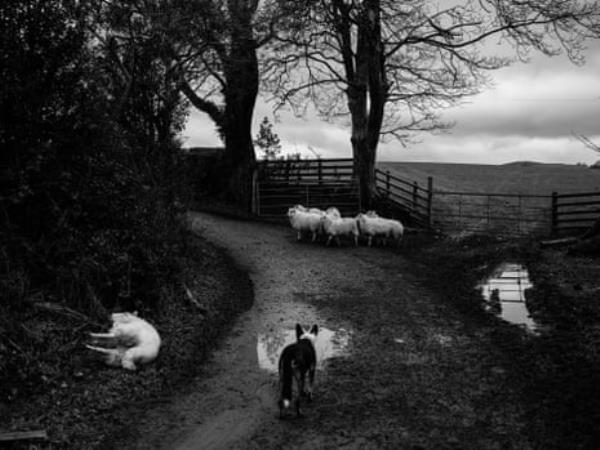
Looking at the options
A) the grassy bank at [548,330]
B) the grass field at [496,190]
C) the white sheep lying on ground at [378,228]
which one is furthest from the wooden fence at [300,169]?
the grassy bank at [548,330]

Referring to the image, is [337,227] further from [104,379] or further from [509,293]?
[104,379]

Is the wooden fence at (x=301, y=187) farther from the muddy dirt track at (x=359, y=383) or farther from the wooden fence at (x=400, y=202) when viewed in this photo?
the muddy dirt track at (x=359, y=383)

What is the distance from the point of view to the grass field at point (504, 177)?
3512 centimetres

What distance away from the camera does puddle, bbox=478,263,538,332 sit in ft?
39.3

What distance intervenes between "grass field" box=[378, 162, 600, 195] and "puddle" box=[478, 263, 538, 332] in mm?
18662

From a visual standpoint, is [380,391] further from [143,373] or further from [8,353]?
[8,353]

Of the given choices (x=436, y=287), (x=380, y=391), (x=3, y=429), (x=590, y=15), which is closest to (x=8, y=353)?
(x=3, y=429)

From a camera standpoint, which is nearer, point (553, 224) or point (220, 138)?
point (553, 224)

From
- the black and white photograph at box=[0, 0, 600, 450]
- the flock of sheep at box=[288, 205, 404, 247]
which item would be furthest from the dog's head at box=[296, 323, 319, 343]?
the flock of sheep at box=[288, 205, 404, 247]

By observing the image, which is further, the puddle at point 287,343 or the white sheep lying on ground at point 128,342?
the puddle at point 287,343

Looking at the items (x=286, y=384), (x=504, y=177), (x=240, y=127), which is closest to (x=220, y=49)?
(x=240, y=127)

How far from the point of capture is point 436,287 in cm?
1493

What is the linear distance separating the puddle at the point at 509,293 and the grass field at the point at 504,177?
18.7 m

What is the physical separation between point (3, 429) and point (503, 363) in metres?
6.99
